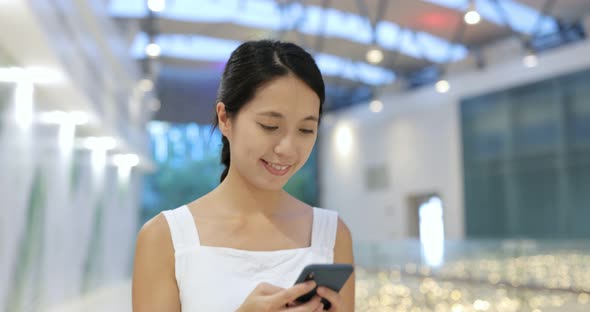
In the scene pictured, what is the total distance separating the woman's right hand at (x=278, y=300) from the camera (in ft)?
6.82

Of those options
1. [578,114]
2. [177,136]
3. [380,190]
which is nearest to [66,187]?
[578,114]

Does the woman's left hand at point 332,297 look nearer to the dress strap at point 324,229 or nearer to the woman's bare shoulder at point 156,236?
the dress strap at point 324,229

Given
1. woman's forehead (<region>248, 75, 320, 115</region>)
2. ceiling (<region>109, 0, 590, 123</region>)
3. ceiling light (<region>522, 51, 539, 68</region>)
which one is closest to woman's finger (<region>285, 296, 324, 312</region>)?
woman's forehead (<region>248, 75, 320, 115</region>)

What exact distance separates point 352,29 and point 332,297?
1234 inches

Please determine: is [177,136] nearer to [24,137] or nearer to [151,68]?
[151,68]

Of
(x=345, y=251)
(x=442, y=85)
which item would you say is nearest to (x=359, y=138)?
(x=442, y=85)

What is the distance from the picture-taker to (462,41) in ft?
101

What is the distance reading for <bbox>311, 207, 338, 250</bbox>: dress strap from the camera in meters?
2.53

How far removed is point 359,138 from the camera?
3888 centimetres

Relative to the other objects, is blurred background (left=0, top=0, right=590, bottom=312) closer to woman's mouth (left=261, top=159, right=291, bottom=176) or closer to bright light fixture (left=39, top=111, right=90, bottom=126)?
bright light fixture (left=39, top=111, right=90, bottom=126)

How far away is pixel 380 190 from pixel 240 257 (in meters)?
34.8

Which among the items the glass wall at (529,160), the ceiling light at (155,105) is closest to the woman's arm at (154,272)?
the glass wall at (529,160)

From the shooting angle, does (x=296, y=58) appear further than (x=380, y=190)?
No

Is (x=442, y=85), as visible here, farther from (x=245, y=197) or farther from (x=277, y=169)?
(x=277, y=169)
